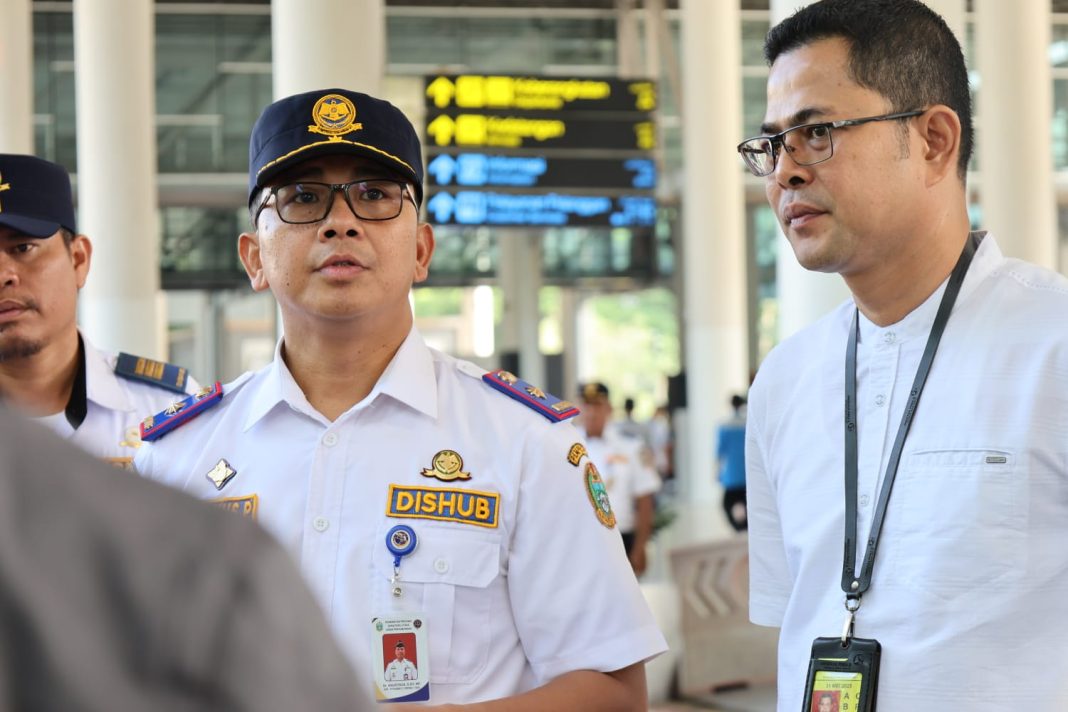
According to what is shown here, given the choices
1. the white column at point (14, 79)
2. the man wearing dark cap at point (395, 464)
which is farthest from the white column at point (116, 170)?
the man wearing dark cap at point (395, 464)

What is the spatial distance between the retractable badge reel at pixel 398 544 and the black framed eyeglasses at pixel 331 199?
53 centimetres

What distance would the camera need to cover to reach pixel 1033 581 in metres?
2.13

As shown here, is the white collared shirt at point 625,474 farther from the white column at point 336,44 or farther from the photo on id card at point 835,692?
the photo on id card at point 835,692

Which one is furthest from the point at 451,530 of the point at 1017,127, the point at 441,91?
the point at 441,91

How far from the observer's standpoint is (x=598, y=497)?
7.67 ft

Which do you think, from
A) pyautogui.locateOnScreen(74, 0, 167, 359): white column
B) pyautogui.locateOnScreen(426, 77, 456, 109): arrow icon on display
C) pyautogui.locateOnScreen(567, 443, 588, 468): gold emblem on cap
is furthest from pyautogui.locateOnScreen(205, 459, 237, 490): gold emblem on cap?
pyautogui.locateOnScreen(426, 77, 456, 109): arrow icon on display

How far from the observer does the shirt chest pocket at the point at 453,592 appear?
2.24 metres

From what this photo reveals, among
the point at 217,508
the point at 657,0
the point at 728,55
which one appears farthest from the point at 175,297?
the point at 217,508

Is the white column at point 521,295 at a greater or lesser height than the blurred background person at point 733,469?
greater

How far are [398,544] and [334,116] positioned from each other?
0.73m

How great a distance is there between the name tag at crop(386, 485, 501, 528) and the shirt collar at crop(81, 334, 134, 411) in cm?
136

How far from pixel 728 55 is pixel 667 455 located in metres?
5.77

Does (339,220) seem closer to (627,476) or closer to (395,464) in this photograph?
(395,464)

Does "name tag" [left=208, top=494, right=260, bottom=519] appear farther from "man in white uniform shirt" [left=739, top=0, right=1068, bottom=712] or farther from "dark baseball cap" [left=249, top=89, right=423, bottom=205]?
"man in white uniform shirt" [left=739, top=0, right=1068, bottom=712]
